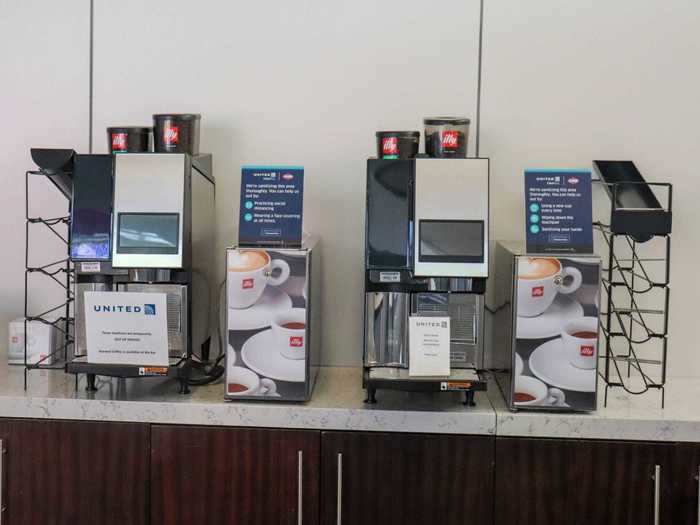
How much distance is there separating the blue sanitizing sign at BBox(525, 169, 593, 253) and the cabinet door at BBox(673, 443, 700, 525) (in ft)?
2.10

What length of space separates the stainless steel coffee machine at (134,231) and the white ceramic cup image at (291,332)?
308mm

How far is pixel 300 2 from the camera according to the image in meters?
3.08

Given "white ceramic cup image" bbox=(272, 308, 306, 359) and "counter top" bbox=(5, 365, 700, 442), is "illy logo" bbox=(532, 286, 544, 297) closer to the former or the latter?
"counter top" bbox=(5, 365, 700, 442)

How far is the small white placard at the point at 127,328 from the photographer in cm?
261

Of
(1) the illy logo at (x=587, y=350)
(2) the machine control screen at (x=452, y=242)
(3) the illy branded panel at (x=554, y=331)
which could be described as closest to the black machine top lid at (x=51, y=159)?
(2) the machine control screen at (x=452, y=242)

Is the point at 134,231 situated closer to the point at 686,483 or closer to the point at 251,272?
the point at 251,272

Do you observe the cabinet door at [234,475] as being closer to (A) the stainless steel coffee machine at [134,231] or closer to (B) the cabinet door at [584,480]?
(A) the stainless steel coffee machine at [134,231]

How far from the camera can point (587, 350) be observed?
8.34 feet

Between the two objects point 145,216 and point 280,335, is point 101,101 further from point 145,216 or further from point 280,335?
point 280,335

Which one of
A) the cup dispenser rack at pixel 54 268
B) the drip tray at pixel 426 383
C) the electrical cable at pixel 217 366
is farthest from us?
the electrical cable at pixel 217 366

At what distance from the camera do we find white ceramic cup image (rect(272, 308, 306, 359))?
2.59 metres

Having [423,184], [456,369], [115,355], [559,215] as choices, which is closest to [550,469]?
[456,369]

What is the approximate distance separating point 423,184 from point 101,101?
128 centimetres

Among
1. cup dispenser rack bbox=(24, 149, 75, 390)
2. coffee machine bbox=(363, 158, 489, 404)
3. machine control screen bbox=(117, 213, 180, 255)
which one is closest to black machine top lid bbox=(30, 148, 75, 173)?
cup dispenser rack bbox=(24, 149, 75, 390)
